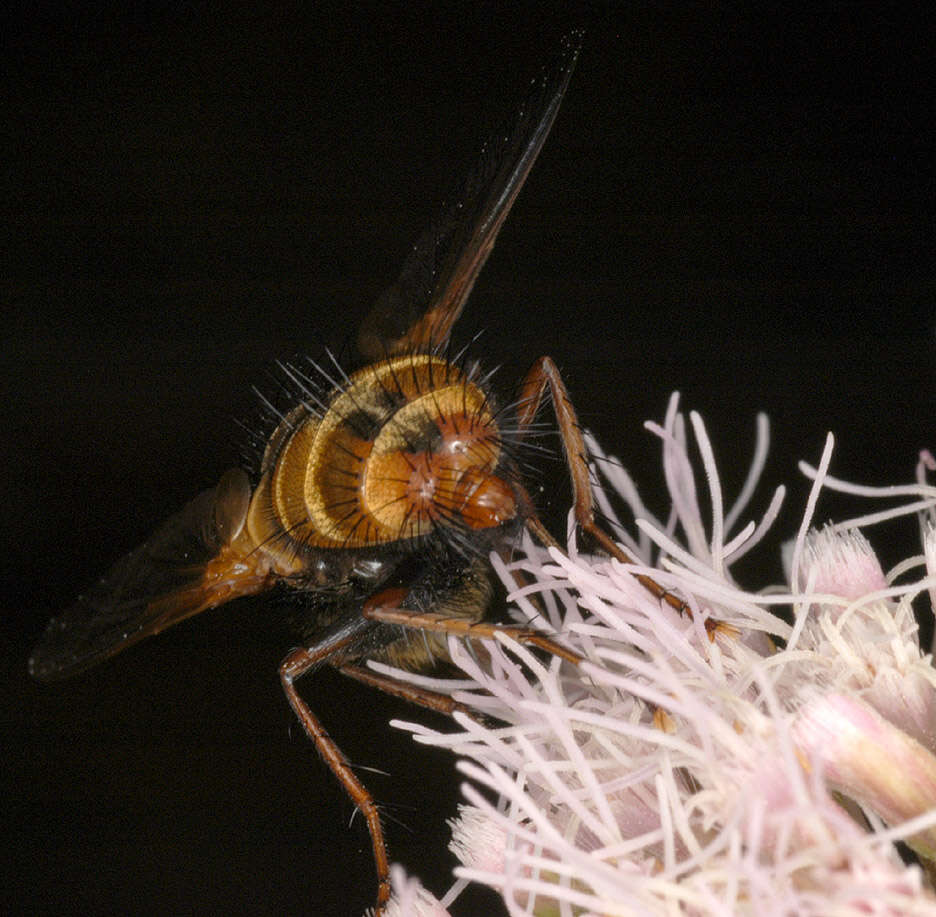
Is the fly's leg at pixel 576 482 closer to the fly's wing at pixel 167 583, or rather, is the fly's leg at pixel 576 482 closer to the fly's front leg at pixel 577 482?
the fly's front leg at pixel 577 482

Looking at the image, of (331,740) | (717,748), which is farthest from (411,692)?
(717,748)

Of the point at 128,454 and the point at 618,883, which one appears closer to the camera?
the point at 618,883

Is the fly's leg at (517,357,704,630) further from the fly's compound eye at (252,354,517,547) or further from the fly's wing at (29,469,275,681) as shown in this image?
the fly's wing at (29,469,275,681)

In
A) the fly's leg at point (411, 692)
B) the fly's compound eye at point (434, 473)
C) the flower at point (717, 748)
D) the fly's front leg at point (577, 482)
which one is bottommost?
the flower at point (717, 748)

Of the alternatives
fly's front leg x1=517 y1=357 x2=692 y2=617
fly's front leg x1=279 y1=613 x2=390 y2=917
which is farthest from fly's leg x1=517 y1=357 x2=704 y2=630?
fly's front leg x1=279 y1=613 x2=390 y2=917

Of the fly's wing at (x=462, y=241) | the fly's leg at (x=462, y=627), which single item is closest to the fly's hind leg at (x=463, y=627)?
the fly's leg at (x=462, y=627)

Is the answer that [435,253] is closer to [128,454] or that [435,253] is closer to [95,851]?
[128,454]

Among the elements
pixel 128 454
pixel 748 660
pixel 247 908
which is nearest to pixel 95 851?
pixel 247 908
